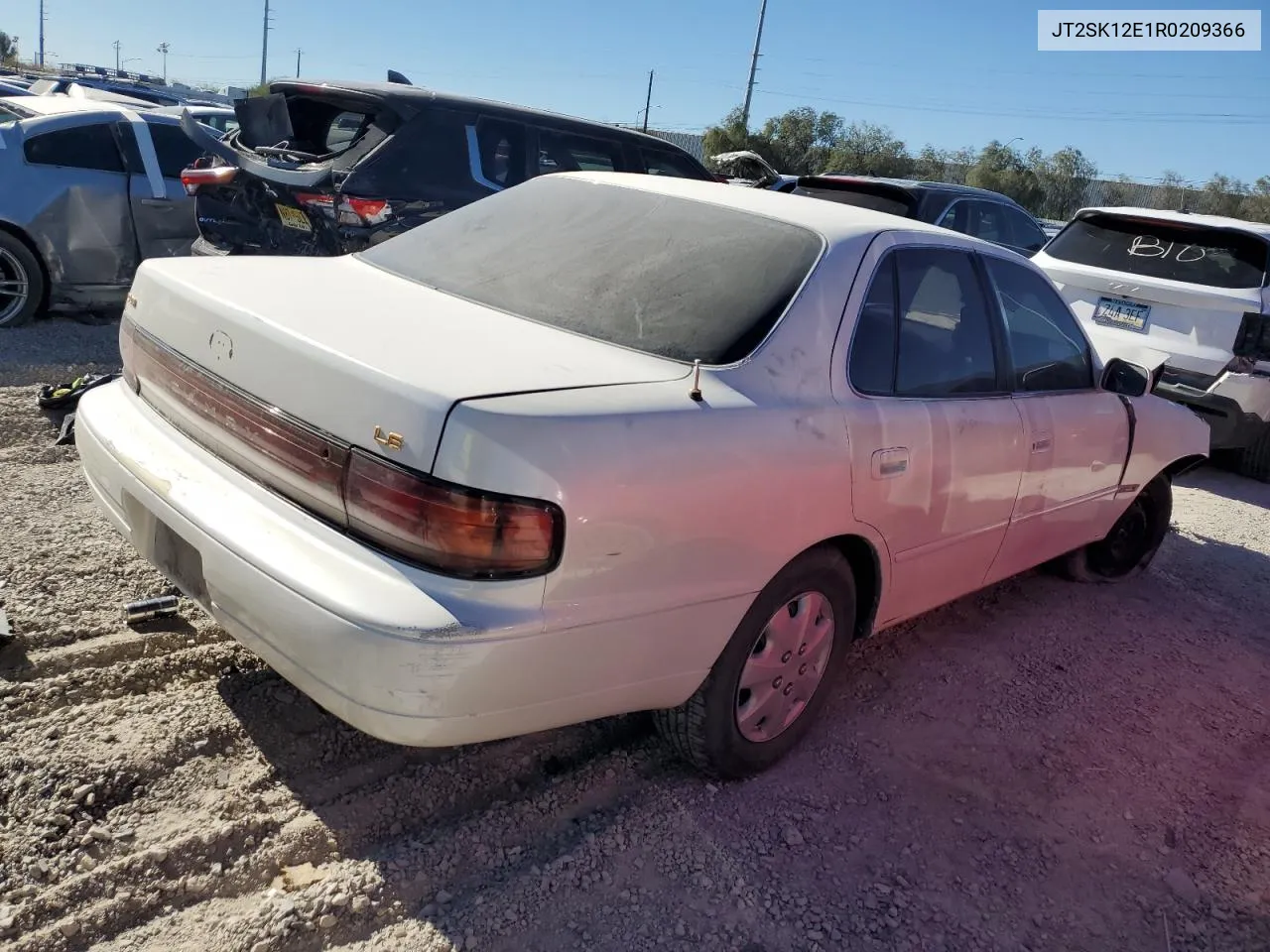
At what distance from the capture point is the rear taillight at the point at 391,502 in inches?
82.5

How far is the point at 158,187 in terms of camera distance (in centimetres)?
760

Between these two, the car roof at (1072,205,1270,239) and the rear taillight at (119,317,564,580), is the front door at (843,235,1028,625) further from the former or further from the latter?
the car roof at (1072,205,1270,239)

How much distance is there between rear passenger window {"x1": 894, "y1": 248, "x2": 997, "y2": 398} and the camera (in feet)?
10.3

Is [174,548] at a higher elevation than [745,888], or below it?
higher

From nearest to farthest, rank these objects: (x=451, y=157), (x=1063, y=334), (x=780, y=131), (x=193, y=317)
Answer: (x=193, y=317), (x=1063, y=334), (x=451, y=157), (x=780, y=131)

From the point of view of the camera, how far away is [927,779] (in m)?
3.12

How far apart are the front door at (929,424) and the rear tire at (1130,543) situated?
156 cm

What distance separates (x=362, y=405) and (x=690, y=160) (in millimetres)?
6145

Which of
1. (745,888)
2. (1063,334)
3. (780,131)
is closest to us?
(745,888)

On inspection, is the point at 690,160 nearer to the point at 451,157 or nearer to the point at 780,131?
the point at 451,157

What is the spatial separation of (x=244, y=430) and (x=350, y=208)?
3840mm

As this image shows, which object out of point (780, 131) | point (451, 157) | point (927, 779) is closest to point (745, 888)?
point (927, 779)

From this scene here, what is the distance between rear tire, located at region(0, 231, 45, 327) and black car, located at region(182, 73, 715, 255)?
129cm

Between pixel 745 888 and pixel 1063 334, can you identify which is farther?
pixel 1063 334
